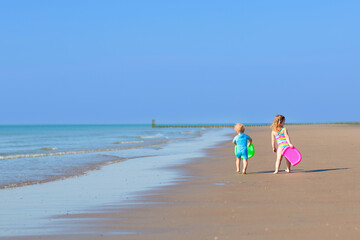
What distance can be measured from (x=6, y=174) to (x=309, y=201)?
1009 cm

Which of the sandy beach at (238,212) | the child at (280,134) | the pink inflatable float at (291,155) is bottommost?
the sandy beach at (238,212)

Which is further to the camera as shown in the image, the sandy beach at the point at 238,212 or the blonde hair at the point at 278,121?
the blonde hair at the point at 278,121

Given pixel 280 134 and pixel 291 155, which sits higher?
pixel 280 134

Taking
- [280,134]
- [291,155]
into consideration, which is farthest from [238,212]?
[280,134]

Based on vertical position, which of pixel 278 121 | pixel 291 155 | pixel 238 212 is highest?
pixel 278 121

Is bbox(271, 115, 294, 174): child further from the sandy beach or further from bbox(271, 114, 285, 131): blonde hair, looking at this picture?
the sandy beach

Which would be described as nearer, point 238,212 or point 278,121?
point 238,212

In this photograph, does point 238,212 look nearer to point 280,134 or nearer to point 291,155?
point 291,155

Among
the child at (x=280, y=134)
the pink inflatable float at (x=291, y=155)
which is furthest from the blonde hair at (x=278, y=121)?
the pink inflatable float at (x=291, y=155)

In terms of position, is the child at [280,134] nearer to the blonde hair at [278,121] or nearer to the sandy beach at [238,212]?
the blonde hair at [278,121]

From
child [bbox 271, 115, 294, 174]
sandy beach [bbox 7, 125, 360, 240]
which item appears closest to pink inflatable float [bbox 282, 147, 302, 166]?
child [bbox 271, 115, 294, 174]

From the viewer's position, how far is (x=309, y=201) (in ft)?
24.7

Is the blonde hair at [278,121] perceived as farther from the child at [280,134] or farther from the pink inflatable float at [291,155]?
the pink inflatable float at [291,155]

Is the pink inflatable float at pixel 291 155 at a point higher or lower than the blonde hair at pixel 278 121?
lower
